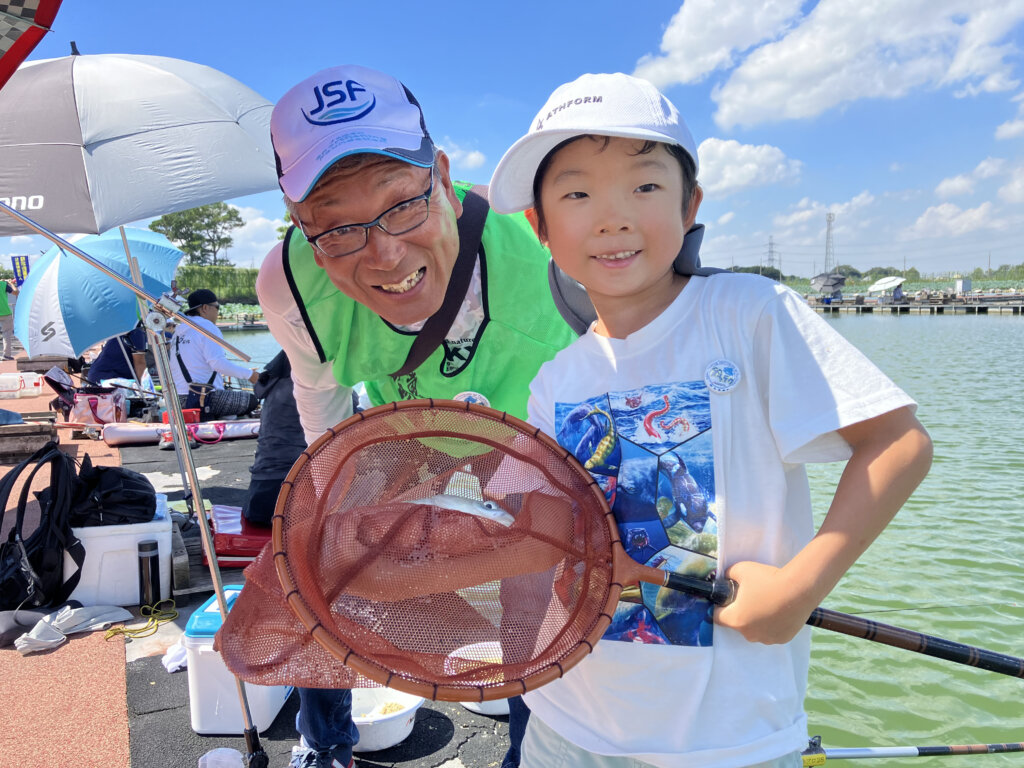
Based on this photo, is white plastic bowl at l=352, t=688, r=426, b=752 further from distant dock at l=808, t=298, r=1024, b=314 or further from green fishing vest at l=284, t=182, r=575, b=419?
distant dock at l=808, t=298, r=1024, b=314

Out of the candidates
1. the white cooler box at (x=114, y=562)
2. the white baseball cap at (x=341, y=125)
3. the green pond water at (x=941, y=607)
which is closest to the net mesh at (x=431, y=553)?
the white baseball cap at (x=341, y=125)

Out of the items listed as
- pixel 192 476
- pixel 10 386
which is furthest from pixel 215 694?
pixel 10 386

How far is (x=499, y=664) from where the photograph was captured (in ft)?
3.76

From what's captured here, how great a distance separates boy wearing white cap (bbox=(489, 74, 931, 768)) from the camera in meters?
1.10

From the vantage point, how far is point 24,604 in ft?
12.2

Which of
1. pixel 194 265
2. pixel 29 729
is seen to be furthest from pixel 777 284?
pixel 194 265

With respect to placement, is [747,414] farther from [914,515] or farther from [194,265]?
[194,265]

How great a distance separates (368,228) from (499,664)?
1082mm

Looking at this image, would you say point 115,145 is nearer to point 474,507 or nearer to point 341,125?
point 341,125

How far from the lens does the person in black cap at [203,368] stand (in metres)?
8.27

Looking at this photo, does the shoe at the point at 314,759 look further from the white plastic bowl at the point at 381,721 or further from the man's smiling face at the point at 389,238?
the man's smiling face at the point at 389,238

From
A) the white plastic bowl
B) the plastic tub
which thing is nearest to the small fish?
the white plastic bowl

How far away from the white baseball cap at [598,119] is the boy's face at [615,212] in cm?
5

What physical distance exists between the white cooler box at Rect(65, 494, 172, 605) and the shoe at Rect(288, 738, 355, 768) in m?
2.10
